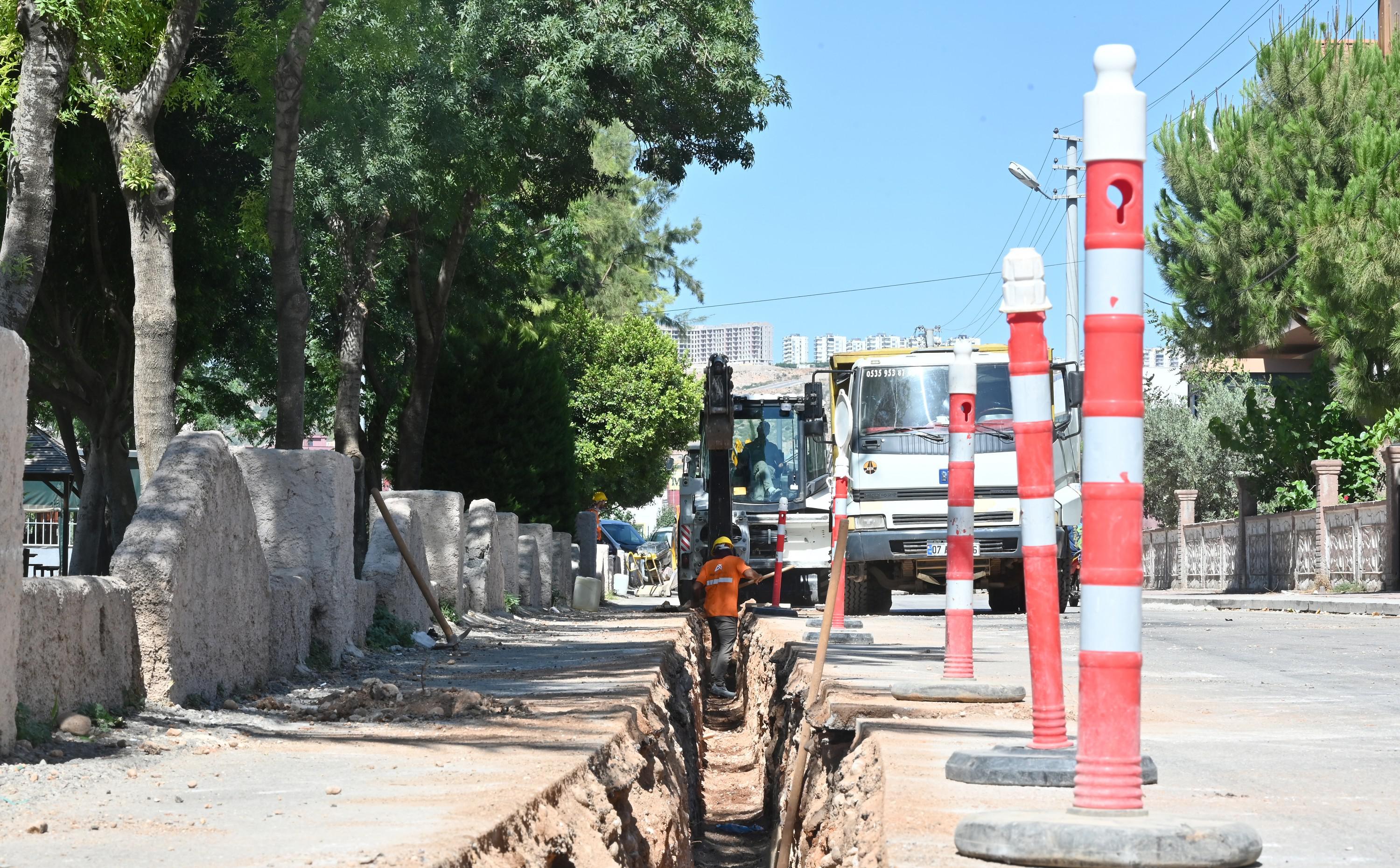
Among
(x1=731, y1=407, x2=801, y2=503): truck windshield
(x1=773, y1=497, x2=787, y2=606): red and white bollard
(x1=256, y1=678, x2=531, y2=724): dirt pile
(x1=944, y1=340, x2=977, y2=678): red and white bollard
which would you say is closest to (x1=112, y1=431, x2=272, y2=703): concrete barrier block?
(x1=256, y1=678, x2=531, y2=724): dirt pile

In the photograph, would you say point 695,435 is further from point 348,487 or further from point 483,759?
point 483,759

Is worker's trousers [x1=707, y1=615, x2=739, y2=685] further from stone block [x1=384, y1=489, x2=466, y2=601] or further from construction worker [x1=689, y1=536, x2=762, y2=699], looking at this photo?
stone block [x1=384, y1=489, x2=466, y2=601]

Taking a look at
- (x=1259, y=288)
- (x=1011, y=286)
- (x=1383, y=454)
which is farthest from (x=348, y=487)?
(x=1259, y=288)

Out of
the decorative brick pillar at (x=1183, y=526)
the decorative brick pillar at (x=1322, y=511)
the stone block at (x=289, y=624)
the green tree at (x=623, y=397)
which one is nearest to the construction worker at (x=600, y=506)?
the green tree at (x=623, y=397)

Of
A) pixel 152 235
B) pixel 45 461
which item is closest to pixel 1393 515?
pixel 152 235

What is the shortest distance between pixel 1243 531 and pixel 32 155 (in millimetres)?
31389

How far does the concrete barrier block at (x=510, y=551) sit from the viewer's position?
21578mm

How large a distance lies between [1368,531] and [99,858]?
2895 cm

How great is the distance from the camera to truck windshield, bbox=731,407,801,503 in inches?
1016

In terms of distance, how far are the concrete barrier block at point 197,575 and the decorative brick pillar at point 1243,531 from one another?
31168 mm

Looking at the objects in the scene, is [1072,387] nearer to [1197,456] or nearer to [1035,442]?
[1035,442]

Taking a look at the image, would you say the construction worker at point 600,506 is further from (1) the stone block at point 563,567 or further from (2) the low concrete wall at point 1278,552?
(2) the low concrete wall at point 1278,552

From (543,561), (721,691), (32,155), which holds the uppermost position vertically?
(32,155)

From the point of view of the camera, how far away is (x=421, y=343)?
2419cm
